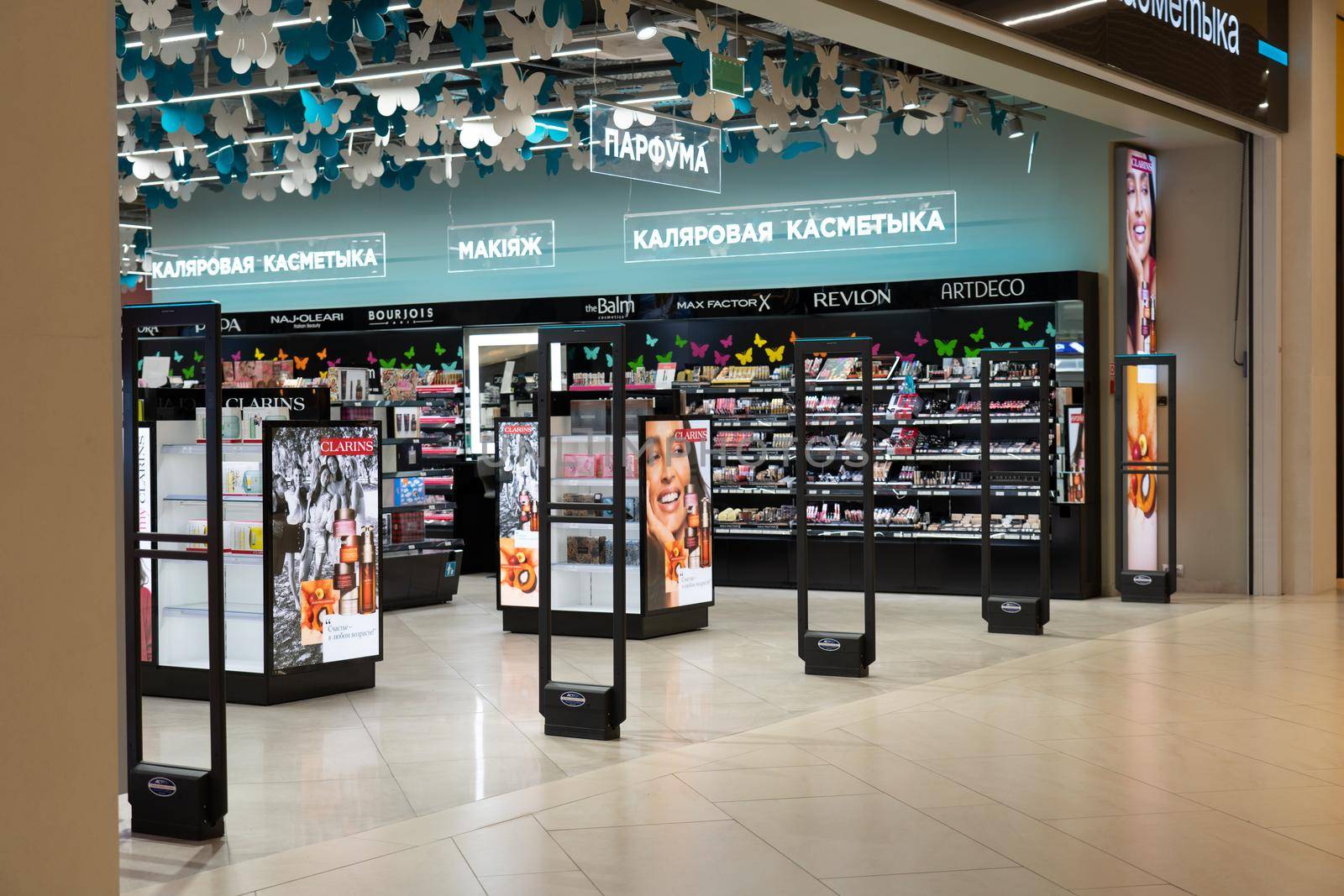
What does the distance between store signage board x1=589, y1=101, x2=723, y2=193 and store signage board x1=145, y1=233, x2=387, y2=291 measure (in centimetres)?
449

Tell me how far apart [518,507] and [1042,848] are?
217 inches

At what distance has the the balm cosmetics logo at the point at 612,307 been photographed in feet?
41.7

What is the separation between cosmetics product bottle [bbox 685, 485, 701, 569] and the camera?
929 centimetres

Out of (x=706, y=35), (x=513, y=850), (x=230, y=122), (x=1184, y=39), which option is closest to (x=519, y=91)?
(x=706, y=35)

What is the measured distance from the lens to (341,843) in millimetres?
4531

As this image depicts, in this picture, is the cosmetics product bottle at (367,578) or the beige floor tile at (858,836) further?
the cosmetics product bottle at (367,578)

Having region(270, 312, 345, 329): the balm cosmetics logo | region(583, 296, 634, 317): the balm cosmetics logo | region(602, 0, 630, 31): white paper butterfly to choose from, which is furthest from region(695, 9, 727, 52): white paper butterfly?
region(270, 312, 345, 329): the balm cosmetics logo

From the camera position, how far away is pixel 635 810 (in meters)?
4.90

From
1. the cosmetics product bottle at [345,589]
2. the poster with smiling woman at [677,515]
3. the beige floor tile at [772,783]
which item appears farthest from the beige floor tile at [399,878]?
the poster with smiling woman at [677,515]

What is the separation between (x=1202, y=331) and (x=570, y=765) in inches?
308

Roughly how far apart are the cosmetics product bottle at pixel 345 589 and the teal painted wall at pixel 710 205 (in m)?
6.49

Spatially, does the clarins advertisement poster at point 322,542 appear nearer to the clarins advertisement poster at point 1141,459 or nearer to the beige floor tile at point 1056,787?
the beige floor tile at point 1056,787

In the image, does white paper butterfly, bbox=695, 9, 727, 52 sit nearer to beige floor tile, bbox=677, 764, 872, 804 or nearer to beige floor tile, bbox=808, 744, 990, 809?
beige floor tile, bbox=808, 744, 990, 809

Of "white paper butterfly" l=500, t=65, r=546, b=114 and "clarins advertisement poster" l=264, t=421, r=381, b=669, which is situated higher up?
"white paper butterfly" l=500, t=65, r=546, b=114
